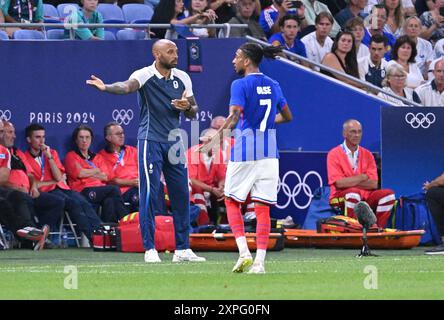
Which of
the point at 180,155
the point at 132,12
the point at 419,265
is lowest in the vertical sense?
the point at 419,265

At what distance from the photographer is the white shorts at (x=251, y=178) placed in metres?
13.1

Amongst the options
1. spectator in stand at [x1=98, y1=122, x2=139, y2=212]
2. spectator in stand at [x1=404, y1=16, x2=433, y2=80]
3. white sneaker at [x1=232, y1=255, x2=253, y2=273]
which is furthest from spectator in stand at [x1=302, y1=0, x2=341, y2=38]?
white sneaker at [x1=232, y1=255, x2=253, y2=273]

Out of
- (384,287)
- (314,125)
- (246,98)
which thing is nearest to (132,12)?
(314,125)

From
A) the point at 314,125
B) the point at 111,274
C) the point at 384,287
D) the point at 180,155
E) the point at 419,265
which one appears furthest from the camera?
the point at 314,125

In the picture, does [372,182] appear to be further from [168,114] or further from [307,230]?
[168,114]

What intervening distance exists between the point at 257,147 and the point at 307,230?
5.82 m

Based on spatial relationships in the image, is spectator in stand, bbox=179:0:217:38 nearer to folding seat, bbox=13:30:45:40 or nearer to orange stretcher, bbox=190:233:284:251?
folding seat, bbox=13:30:45:40

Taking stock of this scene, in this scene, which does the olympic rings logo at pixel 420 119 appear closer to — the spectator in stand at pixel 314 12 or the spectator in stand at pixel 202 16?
the spectator in stand at pixel 202 16

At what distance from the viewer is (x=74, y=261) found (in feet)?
51.0

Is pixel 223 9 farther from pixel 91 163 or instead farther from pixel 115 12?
pixel 91 163

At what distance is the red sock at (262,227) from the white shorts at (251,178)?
0.42 ft

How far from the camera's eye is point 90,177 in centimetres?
1891

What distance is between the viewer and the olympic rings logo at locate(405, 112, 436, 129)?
19.4 meters

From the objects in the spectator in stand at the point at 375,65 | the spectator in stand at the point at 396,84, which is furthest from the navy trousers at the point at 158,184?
the spectator in stand at the point at 375,65
